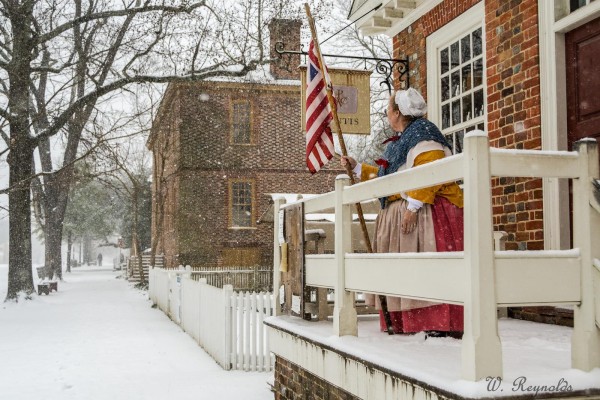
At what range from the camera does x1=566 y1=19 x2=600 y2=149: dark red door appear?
18.3ft

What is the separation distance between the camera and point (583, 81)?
5738 mm

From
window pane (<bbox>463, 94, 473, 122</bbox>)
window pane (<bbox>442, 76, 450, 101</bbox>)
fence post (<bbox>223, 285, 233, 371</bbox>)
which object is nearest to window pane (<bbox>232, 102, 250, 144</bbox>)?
fence post (<bbox>223, 285, 233, 371</bbox>)

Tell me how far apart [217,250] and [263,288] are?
12.6 feet

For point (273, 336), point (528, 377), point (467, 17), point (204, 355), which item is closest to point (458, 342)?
point (528, 377)

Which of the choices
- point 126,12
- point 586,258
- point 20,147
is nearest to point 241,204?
point 20,147

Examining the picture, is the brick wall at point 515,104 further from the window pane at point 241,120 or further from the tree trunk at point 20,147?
the window pane at point 241,120

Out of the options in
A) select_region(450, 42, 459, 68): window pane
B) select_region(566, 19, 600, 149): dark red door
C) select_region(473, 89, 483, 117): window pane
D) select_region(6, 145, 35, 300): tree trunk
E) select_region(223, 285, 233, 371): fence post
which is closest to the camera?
select_region(566, 19, 600, 149): dark red door

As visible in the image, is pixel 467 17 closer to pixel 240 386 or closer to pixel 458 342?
pixel 458 342

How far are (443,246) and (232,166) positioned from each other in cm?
2327

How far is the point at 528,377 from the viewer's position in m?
3.15

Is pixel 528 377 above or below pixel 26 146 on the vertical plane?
below

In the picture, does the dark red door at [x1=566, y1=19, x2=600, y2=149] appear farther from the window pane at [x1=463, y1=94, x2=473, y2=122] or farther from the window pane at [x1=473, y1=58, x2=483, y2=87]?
the window pane at [x1=463, y1=94, x2=473, y2=122]

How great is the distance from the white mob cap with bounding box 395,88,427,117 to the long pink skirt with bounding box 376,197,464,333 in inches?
28.7

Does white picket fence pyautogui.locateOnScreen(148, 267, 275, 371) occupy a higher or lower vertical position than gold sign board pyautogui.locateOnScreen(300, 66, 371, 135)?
lower
